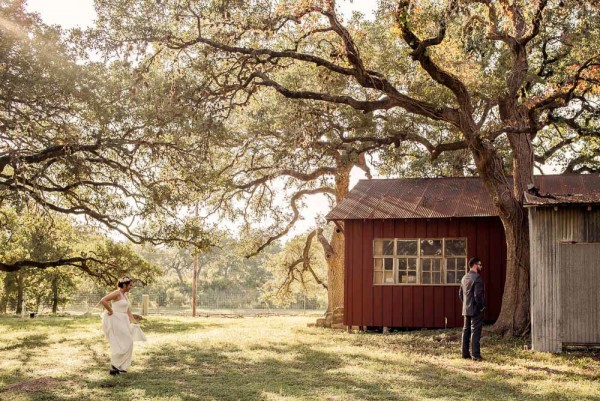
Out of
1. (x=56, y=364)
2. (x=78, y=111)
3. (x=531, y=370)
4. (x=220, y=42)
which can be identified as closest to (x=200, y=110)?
(x=220, y=42)

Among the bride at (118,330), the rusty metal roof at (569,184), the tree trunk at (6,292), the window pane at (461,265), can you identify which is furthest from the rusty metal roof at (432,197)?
the tree trunk at (6,292)

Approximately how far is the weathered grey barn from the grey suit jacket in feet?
7.23

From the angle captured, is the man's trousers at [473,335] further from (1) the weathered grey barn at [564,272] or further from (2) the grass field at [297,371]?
(1) the weathered grey barn at [564,272]

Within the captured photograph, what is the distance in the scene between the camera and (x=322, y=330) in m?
23.2

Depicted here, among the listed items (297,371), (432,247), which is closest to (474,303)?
(297,371)

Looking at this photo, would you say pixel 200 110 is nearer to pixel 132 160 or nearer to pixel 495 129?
pixel 132 160

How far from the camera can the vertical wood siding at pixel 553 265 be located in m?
15.5

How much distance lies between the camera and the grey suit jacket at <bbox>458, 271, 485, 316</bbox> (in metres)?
14.1

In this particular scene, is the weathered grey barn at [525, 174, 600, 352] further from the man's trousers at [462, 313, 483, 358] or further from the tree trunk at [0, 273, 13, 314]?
the tree trunk at [0, 273, 13, 314]

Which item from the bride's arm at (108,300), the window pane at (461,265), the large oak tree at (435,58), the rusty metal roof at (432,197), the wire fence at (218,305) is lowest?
the wire fence at (218,305)

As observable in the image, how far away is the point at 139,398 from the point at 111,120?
28.8 feet

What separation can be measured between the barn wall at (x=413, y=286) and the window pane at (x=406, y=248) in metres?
0.21

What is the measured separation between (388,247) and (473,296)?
8234 millimetres

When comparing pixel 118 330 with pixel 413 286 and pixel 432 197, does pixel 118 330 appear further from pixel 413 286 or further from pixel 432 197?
pixel 432 197
